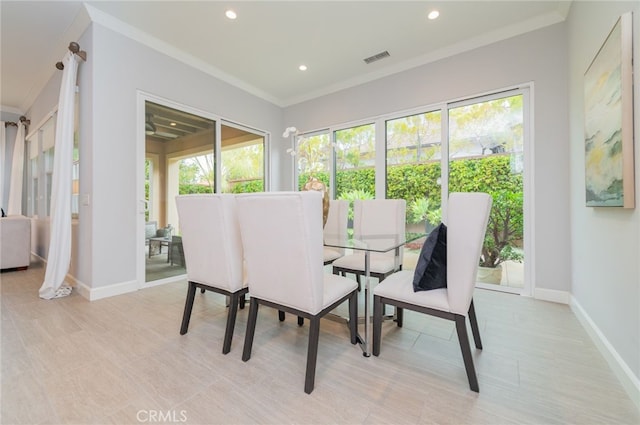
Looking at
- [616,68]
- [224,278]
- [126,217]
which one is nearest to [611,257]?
[616,68]

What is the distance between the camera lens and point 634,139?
4.58 feet

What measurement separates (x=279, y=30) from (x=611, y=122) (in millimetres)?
2993

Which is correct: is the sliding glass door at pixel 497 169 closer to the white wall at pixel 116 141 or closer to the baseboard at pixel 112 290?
the white wall at pixel 116 141

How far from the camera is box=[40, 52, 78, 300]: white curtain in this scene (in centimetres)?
280

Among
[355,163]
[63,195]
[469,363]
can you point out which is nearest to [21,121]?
[63,195]

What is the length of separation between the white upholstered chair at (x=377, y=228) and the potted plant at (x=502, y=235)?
1255 millimetres

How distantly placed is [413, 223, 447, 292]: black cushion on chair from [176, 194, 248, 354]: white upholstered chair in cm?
118

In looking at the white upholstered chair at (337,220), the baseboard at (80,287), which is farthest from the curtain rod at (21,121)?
the white upholstered chair at (337,220)

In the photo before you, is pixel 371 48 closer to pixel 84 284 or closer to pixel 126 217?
pixel 126 217

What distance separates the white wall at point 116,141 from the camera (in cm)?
271

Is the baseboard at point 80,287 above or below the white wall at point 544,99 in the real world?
below

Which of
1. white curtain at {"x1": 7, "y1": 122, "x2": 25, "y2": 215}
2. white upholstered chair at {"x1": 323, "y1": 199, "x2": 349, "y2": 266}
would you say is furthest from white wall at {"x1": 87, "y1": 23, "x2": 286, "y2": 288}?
white curtain at {"x1": 7, "y1": 122, "x2": 25, "y2": 215}

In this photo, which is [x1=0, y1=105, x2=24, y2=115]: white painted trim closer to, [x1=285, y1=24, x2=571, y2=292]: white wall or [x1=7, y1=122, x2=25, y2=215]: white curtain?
[x1=7, y1=122, x2=25, y2=215]: white curtain

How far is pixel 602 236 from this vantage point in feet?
5.96
